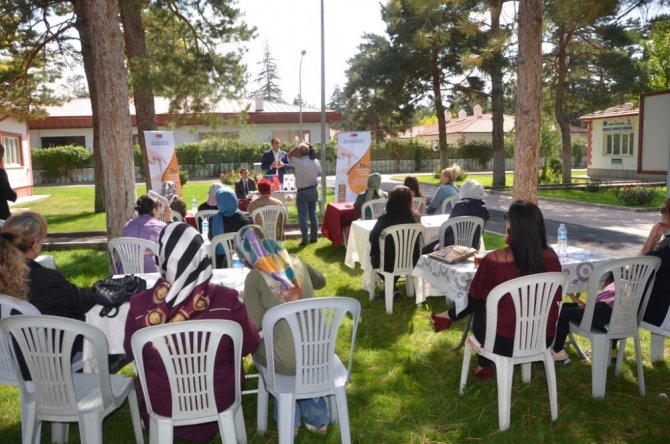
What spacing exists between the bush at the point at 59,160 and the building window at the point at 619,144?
27.9 metres

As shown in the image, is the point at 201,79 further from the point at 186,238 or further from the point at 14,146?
the point at 14,146

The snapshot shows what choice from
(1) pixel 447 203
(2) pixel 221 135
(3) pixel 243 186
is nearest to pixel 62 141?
(2) pixel 221 135

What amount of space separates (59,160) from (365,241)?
2800 cm

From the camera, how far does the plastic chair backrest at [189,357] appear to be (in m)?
2.62

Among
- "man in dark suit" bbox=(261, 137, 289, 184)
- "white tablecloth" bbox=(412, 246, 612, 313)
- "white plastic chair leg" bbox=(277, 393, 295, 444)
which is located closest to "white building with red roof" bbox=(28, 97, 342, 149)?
"man in dark suit" bbox=(261, 137, 289, 184)

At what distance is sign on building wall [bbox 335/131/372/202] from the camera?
41.5 ft

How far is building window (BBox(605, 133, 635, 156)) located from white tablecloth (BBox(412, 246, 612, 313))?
86.8ft

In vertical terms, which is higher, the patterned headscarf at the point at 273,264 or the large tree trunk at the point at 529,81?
the large tree trunk at the point at 529,81

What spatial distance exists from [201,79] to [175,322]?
439 inches

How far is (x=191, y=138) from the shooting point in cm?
3488

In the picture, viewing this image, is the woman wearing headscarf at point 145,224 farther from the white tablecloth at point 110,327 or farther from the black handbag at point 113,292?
the white tablecloth at point 110,327

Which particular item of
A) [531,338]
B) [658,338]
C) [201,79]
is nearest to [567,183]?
[201,79]

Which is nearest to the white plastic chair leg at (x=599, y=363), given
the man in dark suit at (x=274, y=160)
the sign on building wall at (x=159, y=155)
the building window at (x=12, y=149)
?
the man in dark suit at (x=274, y=160)

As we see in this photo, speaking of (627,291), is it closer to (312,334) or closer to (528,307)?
(528,307)
